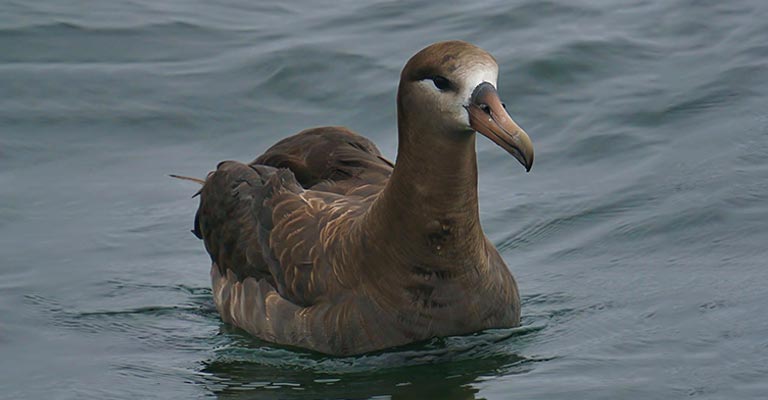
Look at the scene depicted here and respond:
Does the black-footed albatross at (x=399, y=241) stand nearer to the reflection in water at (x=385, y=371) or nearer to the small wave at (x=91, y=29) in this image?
the reflection in water at (x=385, y=371)

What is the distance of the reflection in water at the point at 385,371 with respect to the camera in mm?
8109

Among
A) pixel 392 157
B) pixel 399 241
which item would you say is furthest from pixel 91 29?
pixel 399 241

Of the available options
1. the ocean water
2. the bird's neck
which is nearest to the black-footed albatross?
the bird's neck

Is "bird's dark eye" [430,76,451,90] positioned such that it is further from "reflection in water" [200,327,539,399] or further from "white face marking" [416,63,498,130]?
"reflection in water" [200,327,539,399]

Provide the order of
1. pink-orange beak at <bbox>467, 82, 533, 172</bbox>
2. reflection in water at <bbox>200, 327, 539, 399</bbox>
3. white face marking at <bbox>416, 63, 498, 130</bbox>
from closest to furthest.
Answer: pink-orange beak at <bbox>467, 82, 533, 172</bbox>
white face marking at <bbox>416, 63, 498, 130</bbox>
reflection in water at <bbox>200, 327, 539, 399</bbox>

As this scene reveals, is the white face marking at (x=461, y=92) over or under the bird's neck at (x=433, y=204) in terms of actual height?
over

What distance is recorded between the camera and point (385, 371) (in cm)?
837

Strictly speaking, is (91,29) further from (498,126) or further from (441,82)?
(498,126)

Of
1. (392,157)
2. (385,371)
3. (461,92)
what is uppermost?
(461,92)

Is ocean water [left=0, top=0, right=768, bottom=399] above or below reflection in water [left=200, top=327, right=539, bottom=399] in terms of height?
above

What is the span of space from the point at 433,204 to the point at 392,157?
4153 mm

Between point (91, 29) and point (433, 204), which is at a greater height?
point (91, 29)

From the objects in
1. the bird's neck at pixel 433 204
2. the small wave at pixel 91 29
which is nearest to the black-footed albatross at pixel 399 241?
the bird's neck at pixel 433 204

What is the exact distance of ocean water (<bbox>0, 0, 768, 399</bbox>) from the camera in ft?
27.6
